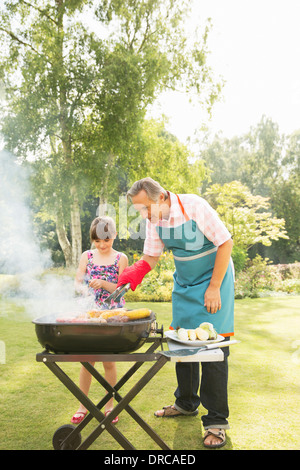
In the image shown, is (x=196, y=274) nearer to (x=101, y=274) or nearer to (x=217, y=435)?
(x=101, y=274)

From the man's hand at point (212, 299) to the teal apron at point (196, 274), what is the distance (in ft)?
0.15

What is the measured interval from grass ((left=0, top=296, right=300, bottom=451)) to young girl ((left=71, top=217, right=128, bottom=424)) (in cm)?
30

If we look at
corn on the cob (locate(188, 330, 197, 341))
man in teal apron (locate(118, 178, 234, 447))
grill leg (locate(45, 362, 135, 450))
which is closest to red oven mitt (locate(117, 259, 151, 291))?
man in teal apron (locate(118, 178, 234, 447))

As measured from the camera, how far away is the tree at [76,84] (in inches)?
431

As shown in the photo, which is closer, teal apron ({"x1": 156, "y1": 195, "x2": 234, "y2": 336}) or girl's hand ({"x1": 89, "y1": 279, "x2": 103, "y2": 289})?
teal apron ({"x1": 156, "y1": 195, "x2": 234, "y2": 336})

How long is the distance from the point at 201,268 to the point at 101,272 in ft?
2.53

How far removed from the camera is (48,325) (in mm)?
1970

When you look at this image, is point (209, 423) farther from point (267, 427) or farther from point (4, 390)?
point (4, 390)

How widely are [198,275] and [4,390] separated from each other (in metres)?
2.14

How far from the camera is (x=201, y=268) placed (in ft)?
8.79

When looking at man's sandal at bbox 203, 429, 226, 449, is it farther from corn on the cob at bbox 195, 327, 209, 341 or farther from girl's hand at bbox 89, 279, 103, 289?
girl's hand at bbox 89, 279, 103, 289

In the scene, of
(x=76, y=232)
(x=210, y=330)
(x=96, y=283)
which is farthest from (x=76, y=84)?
(x=210, y=330)

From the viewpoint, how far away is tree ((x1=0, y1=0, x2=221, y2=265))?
1095cm

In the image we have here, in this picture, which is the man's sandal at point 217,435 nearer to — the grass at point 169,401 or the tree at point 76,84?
the grass at point 169,401
